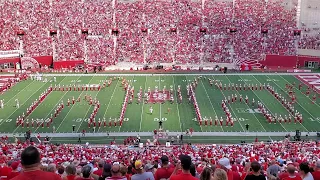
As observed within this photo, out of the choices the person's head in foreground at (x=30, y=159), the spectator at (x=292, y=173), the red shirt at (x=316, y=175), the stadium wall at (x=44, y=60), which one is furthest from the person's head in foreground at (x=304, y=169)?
the stadium wall at (x=44, y=60)

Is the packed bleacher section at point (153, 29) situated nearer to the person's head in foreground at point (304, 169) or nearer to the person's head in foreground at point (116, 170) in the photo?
the person's head in foreground at point (304, 169)

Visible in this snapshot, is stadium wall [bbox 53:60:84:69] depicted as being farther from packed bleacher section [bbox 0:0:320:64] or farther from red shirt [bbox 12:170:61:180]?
red shirt [bbox 12:170:61:180]

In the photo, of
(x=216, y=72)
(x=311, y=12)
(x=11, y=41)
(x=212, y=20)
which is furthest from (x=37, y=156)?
(x=311, y=12)

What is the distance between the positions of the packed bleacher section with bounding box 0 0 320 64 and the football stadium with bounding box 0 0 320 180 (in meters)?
0.12

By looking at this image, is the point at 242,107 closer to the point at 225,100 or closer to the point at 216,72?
the point at 225,100

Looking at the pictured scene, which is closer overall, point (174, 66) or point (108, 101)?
point (108, 101)

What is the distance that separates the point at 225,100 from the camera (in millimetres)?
27688

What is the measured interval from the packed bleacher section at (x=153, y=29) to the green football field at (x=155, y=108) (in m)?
7.24

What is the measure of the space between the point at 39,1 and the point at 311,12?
31.2m

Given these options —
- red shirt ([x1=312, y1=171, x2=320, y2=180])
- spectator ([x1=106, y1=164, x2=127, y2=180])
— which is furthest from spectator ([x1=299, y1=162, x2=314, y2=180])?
spectator ([x1=106, y1=164, x2=127, y2=180])

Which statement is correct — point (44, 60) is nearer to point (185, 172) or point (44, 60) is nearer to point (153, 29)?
point (153, 29)

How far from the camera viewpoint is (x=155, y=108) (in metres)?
26.5

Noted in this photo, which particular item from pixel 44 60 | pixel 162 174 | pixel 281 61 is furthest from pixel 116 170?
pixel 281 61

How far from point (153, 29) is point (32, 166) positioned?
4190 cm
